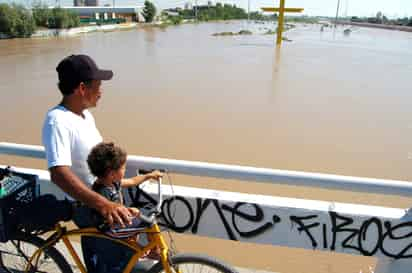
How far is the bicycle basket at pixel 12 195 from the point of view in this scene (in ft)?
6.22

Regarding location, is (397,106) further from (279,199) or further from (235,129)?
(279,199)

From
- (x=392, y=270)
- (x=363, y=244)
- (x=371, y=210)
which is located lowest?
(x=392, y=270)

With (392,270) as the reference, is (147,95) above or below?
below

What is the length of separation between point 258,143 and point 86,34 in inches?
1743

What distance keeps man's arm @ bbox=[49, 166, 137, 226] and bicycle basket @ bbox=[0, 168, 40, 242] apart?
372 mm

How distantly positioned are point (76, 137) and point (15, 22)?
42.5 metres

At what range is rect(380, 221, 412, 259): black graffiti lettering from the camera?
1976 mm

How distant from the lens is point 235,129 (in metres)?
9.24

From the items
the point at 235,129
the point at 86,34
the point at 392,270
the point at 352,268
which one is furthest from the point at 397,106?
the point at 86,34

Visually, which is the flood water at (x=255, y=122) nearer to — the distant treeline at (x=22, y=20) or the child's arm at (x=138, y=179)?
the child's arm at (x=138, y=179)

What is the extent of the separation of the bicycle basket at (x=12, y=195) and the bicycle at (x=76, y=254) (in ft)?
Answer: 0.29

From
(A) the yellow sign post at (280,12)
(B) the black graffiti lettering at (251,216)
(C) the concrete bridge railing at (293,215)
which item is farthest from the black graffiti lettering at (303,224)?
(A) the yellow sign post at (280,12)

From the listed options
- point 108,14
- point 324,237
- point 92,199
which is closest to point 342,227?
point 324,237

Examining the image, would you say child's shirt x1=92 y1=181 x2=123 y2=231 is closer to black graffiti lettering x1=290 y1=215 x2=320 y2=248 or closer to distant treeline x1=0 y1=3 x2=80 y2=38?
black graffiti lettering x1=290 y1=215 x2=320 y2=248
